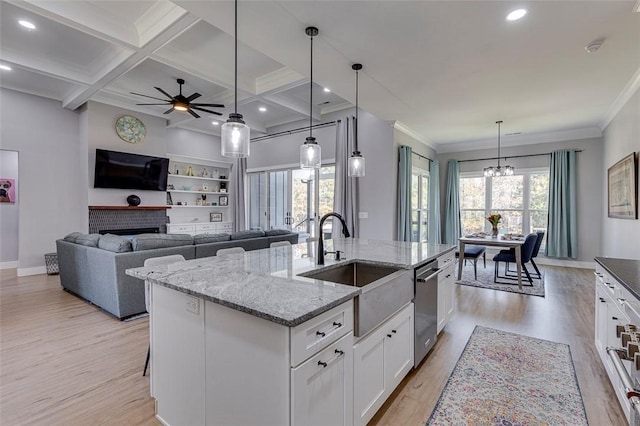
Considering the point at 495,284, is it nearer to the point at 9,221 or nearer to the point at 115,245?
the point at 115,245

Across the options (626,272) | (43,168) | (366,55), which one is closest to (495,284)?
(626,272)

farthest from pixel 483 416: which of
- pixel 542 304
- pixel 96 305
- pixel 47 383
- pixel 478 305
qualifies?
pixel 96 305

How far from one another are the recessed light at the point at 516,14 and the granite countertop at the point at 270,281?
2.03 m

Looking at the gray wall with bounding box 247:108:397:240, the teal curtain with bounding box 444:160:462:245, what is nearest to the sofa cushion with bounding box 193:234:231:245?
the gray wall with bounding box 247:108:397:240

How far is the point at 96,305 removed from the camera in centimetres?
371

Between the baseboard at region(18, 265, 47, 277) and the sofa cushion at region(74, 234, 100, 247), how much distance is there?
2440 millimetres

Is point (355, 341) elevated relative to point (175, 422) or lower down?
elevated

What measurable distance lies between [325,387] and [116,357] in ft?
7.22

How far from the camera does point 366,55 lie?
3.04 meters

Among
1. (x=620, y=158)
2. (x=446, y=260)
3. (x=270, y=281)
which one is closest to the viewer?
(x=270, y=281)

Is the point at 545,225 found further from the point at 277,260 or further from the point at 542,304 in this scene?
the point at 277,260

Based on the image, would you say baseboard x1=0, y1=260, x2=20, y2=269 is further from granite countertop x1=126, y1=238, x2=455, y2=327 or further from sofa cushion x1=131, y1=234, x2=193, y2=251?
granite countertop x1=126, y1=238, x2=455, y2=327

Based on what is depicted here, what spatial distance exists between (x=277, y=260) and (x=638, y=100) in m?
4.75

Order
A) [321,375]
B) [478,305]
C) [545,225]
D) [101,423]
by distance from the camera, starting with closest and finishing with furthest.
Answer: [321,375] < [101,423] < [478,305] < [545,225]
